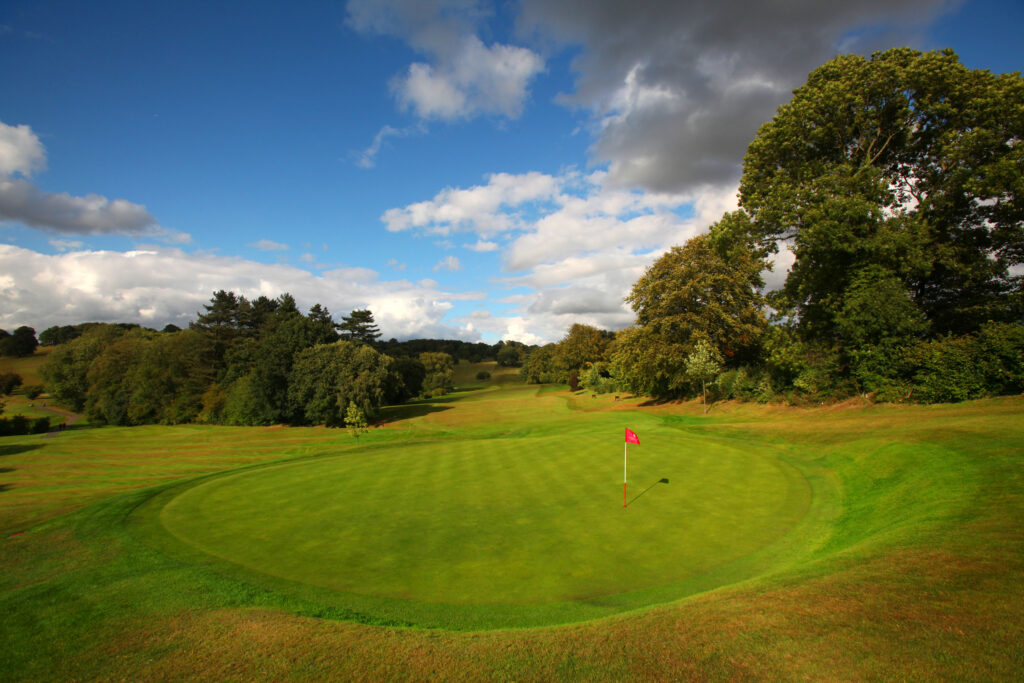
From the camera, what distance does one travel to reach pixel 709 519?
12008 millimetres

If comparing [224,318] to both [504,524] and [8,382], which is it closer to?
[8,382]

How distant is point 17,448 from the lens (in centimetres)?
3612

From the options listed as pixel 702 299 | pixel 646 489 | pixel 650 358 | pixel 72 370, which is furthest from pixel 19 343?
pixel 646 489

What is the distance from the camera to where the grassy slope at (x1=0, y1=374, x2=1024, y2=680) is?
5156 mm

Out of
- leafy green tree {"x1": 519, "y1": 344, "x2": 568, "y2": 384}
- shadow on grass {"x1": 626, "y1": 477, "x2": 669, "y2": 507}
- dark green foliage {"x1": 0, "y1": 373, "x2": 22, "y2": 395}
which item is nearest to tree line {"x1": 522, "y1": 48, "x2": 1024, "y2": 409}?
shadow on grass {"x1": 626, "y1": 477, "x2": 669, "y2": 507}

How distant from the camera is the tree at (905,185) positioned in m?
22.5

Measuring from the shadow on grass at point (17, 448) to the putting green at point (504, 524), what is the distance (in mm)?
28815

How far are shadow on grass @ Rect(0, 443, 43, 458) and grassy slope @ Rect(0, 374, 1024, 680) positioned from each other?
3129 cm

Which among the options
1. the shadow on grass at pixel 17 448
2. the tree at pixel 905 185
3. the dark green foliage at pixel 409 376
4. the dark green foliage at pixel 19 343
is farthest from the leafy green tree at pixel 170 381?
the dark green foliage at pixel 19 343

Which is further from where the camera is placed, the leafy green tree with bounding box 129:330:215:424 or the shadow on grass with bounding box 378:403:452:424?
Answer: the leafy green tree with bounding box 129:330:215:424

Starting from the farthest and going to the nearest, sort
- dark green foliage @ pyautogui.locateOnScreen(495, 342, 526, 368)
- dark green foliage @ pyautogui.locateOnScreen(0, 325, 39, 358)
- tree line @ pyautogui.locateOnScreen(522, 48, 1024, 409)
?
dark green foliage @ pyautogui.locateOnScreen(495, 342, 526, 368), dark green foliage @ pyautogui.locateOnScreen(0, 325, 39, 358), tree line @ pyautogui.locateOnScreen(522, 48, 1024, 409)

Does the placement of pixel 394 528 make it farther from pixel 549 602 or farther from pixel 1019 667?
pixel 1019 667

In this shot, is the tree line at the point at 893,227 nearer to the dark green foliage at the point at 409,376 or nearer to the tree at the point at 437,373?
the dark green foliage at the point at 409,376

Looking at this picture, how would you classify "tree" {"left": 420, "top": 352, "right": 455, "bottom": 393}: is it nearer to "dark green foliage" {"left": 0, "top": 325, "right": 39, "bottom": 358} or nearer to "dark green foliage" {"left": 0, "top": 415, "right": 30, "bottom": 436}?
"dark green foliage" {"left": 0, "top": 415, "right": 30, "bottom": 436}
